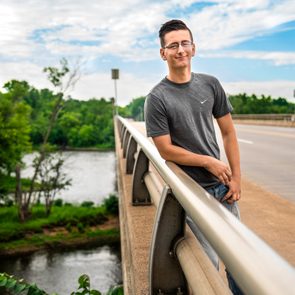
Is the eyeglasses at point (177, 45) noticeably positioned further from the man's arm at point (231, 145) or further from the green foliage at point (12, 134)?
the green foliage at point (12, 134)

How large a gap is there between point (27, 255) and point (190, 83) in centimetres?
3170

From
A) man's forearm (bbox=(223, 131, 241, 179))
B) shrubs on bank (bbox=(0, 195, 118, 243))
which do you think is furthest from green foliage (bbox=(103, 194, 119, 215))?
man's forearm (bbox=(223, 131, 241, 179))

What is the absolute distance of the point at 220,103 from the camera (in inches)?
105

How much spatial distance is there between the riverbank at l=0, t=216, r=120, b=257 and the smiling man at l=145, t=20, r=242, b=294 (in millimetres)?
31750

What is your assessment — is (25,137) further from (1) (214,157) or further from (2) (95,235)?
(1) (214,157)

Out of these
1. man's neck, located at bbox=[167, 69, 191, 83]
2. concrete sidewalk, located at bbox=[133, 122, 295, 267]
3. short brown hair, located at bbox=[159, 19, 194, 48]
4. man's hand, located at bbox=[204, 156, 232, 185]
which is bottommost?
concrete sidewalk, located at bbox=[133, 122, 295, 267]

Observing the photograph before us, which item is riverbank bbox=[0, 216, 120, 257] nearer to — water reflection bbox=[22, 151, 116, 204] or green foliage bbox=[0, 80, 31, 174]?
water reflection bbox=[22, 151, 116, 204]

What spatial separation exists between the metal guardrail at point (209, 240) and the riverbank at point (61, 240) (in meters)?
31.1

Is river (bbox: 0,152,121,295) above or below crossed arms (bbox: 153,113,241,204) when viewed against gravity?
below

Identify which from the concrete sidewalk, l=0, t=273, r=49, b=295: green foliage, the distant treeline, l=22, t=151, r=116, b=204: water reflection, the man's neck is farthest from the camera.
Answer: l=22, t=151, r=116, b=204: water reflection

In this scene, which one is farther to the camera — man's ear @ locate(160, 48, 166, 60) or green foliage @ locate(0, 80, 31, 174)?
green foliage @ locate(0, 80, 31, 174)

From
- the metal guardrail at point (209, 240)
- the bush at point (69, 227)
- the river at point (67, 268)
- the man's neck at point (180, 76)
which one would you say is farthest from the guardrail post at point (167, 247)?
the bush at point (69, 227)

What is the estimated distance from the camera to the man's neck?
258cm

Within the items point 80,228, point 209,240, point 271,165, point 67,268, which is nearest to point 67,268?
point 67,268
